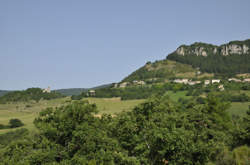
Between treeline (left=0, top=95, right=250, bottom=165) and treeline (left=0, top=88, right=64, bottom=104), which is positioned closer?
treeline (left=0, top=95, right=250, bottom=165)

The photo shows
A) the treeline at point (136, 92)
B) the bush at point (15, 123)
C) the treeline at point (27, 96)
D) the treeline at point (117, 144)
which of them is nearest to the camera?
the treeline at point (117, 144)

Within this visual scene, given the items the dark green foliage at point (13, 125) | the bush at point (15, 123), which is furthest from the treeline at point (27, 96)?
the dark green foliage at point (13, 125)

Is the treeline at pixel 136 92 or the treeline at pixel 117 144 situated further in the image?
the treeline at pixel 136 92

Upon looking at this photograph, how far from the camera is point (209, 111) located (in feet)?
155

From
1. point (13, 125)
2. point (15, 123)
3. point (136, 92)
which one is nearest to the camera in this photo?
point (13, 125)

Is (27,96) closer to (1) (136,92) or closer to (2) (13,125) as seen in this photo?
(1) (136,92)

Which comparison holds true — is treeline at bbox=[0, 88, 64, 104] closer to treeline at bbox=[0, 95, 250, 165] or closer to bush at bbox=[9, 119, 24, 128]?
bush at bbox=[9, 119, 24, 128]

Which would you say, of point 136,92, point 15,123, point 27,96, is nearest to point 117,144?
point 15,123

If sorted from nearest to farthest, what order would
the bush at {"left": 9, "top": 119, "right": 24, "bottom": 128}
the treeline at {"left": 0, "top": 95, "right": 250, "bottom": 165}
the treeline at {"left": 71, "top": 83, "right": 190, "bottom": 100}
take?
the treeline at {"left": 0, "top": 95, "right": 250, "bottom": 165}
the bush at {"left": 9, "top": 119, "right": 24, "bottom": 128}
the treeline at {"left": 71, "top": 83, "right": 190, "bottom": 100}

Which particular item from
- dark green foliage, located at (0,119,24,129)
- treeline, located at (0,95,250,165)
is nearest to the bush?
dark green foliage, located at (0,119,24,129)

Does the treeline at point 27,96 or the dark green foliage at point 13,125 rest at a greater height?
the treeline at point 27,96

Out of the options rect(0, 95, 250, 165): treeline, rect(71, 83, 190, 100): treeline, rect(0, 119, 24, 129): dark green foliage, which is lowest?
rect(0, 119, 24, 129): dark green foliage

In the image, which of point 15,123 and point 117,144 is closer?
point 117,144

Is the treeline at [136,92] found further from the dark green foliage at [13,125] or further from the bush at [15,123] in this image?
the dark green foliage at [13,125]
